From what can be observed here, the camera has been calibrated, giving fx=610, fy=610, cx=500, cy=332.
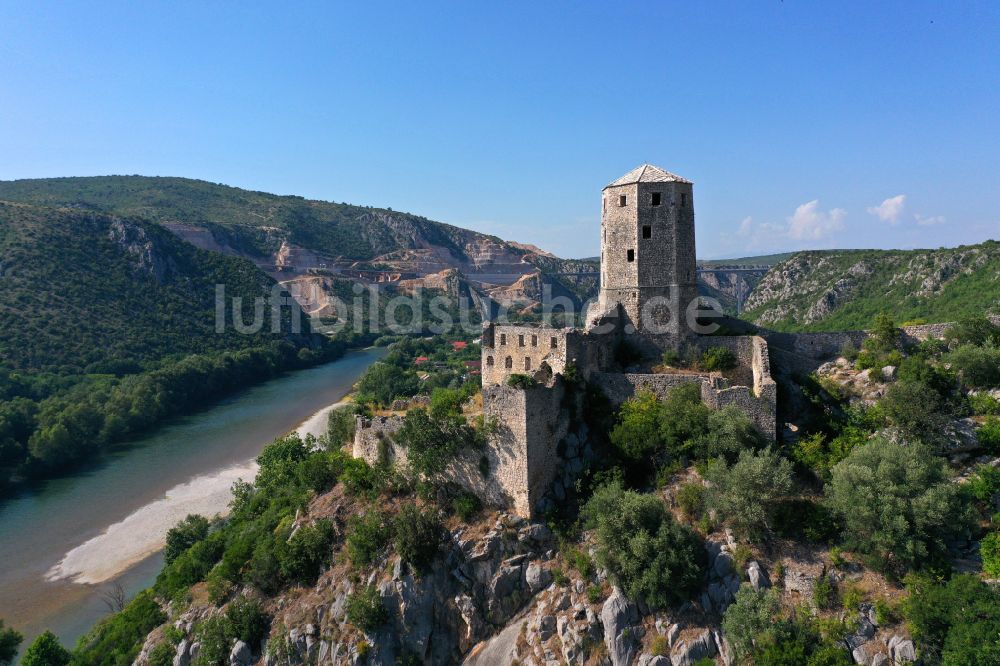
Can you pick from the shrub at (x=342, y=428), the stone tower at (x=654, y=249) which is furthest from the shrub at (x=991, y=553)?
the shrub at (x=342, y=428)

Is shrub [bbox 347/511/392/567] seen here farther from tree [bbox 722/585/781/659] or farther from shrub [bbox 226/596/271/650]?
tree [bbox 722/585/781/659]

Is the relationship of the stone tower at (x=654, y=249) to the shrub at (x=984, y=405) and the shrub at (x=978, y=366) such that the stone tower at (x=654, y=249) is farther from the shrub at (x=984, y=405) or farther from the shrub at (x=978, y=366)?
the shrub at (x=984, y=405)

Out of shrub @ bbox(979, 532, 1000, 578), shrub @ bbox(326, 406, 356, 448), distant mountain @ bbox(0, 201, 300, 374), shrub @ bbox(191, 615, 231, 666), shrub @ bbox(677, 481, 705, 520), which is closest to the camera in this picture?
shrub @ bbox(979, 532, 1000, 578)

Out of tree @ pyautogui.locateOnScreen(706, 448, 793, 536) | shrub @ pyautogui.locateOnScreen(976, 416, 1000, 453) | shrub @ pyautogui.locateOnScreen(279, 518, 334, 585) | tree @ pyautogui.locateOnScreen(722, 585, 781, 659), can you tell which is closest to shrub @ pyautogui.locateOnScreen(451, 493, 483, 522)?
shrub @ pyautogui.locateOnScreen(279, 518, 334, 585)

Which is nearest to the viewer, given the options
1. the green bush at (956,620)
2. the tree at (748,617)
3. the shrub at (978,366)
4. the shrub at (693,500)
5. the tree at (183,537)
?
the green bush at (956,620)

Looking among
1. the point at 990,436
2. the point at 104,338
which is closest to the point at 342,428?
the point at 990,436

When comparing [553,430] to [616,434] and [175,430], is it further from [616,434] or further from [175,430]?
[175,430]
